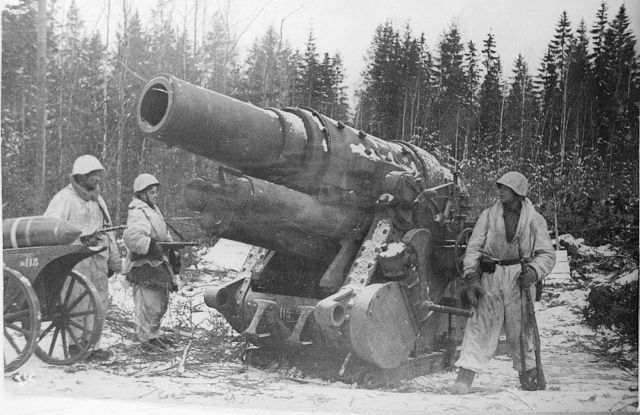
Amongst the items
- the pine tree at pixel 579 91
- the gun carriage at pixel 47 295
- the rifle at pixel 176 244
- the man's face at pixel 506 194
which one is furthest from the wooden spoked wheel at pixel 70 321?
the pine tree at pixel 579 91

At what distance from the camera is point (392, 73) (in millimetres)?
5398

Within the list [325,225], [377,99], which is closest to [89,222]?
[325,225]

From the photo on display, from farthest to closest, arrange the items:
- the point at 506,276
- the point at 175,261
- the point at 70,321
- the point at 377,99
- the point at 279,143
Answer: the point at 175,261 < the point at 377,99 < the point at 70,321 < the point at 506,276 < the point at 279,143

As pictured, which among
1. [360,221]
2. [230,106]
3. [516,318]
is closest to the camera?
[230,106]

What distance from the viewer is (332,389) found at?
16.8 ft

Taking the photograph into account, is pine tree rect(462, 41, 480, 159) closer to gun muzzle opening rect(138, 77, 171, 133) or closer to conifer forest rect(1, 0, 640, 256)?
conifer forest rect(1, 0, 640, 256)

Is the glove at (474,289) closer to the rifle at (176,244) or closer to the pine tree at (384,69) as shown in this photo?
the pine tree at (384,69)

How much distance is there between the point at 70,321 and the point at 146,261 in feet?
2.32

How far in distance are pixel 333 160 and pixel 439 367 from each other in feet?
6.07

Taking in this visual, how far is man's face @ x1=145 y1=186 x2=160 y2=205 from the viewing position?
545 centimetres

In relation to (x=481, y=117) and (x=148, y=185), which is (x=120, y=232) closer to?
(x=148, y=185)

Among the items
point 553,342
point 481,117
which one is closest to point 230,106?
point 481,117

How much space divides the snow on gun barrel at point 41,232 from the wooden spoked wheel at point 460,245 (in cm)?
281

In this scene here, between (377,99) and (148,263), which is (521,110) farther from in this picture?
(148,263)
